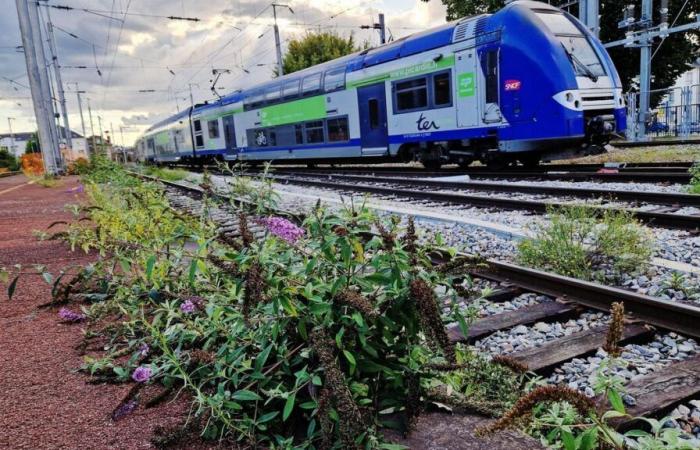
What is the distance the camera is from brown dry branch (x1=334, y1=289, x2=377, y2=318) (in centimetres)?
181

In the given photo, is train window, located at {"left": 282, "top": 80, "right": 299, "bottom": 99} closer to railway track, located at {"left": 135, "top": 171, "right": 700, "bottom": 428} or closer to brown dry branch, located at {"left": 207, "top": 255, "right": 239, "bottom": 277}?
railway track, located at {"left": 135, "top": 171, "right": 700, "bottom": 428}

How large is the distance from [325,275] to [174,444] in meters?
0.83

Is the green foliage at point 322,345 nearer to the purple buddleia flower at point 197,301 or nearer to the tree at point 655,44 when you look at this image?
the purple buddleia flower at point 197,301

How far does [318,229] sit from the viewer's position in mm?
2072

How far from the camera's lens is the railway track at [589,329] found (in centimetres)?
236

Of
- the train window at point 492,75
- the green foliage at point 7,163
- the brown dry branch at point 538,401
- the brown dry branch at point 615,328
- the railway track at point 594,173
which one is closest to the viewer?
the brown dry branch at point 615,328

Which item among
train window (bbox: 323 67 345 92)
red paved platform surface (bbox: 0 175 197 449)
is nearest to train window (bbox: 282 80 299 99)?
train window (bbox: 323 67 345 92)

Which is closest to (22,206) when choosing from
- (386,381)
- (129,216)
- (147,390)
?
(129,216)

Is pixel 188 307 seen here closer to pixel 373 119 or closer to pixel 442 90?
pixel 442 90

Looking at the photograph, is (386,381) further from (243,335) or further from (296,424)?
(243,335)

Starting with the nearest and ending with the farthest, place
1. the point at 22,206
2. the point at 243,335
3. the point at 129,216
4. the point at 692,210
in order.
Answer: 1. the point at 243,335
2. the point at 129,216
3. the point at 692,210
4. the point at 22,206

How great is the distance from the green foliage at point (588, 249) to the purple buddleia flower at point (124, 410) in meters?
3.47

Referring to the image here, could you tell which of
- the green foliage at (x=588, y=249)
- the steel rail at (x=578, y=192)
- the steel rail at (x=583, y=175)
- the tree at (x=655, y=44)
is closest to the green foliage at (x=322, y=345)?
the green foliage at (x=588, y=249)

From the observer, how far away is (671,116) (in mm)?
25234
